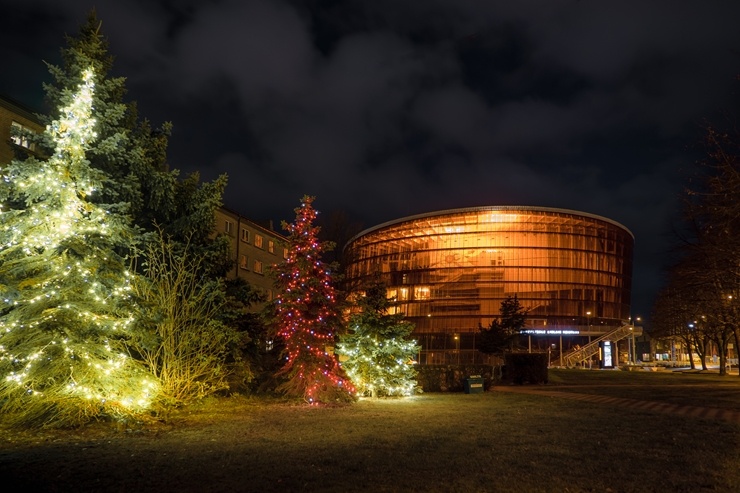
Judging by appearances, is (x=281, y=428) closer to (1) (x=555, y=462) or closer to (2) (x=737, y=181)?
(1) (x=555, y=462)

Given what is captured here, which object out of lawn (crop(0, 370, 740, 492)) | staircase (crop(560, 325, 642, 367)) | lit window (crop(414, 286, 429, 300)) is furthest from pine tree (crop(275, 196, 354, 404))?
lit window (crop(414, 286, 429, 300))

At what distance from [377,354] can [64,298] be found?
454 inches

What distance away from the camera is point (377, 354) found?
69.6ft

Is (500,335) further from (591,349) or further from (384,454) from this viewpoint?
(384,454)

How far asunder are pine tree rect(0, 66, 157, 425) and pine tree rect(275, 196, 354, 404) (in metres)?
6.10

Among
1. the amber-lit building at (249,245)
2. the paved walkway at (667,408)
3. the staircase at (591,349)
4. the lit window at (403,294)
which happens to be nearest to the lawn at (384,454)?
the paved walkway at (667,408)

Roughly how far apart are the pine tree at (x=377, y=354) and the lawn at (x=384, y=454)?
5976 mm

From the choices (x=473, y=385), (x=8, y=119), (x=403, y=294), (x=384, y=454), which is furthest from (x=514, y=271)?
(x=384, y=454)

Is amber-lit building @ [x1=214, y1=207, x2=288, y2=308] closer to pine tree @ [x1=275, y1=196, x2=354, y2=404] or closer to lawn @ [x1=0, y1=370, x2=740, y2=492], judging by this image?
pine tree @ [x1=275, y1=196, x2=354, y2=404]

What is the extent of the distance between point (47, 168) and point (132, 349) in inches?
246

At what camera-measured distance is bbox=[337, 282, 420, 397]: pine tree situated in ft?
69.0

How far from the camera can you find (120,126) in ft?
58.6

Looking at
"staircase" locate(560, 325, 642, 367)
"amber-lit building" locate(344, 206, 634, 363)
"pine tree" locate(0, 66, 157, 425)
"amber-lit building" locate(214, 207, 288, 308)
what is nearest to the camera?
"pine tree" locate(0, 66, 157, 425)

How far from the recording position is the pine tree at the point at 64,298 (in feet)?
39.3
